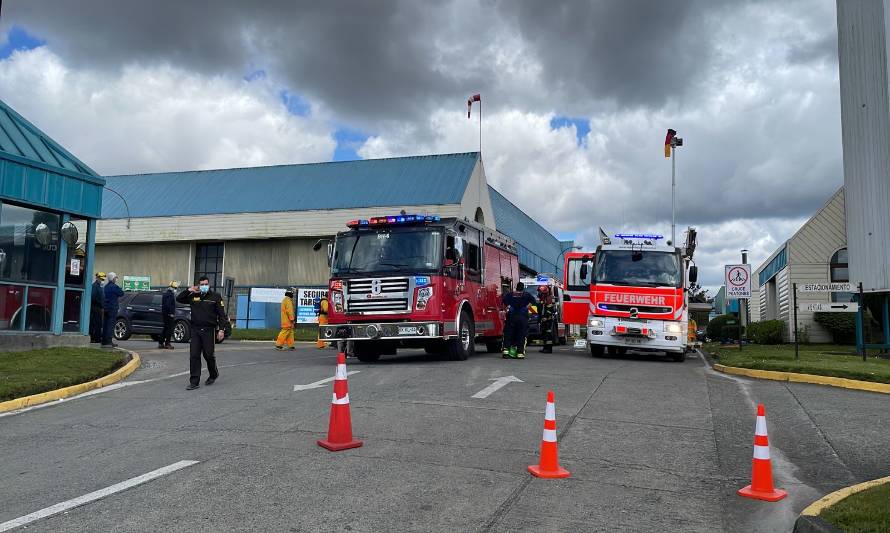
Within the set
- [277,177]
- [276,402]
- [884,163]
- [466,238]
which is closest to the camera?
[276,402]

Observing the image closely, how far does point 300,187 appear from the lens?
41.1 meters

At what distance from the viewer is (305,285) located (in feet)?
129

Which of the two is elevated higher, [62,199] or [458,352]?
[62,199]

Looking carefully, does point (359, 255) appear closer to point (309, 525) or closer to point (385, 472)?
point (385, 472)

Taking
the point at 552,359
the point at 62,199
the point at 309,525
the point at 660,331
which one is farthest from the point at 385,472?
the point at 62,199

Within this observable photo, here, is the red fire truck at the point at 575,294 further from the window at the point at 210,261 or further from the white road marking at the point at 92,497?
the window at the point at 210,261

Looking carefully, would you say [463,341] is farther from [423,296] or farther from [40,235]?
[40,235]

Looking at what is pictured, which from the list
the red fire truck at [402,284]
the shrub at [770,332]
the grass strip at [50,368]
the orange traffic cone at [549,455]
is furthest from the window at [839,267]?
the orange traffic cone at [549,455]

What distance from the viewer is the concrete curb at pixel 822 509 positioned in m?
4.78

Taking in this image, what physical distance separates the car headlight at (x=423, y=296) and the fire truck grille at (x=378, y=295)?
0.75 ft

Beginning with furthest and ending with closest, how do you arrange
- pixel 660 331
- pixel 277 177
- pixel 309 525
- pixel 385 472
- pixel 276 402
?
pixel 277 177, pixel 660 331, pixel 276 402, pixel 385 472, pixel 309 525

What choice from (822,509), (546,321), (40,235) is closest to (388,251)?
A: (546,321)

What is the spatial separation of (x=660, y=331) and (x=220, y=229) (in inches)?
1129

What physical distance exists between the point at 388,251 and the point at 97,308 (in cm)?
984
